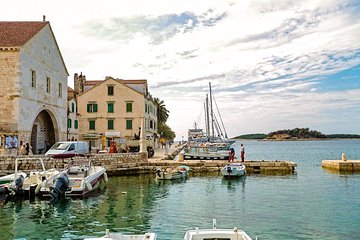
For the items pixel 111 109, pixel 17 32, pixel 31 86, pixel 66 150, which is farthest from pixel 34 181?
pixel 111 109

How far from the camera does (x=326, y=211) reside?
15.8 metres

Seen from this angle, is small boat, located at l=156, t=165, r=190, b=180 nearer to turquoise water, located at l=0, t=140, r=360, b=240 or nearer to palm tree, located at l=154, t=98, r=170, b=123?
turquoise water, located at l=0, t=140, r=360, b=240

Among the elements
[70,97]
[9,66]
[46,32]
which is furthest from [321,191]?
[70,97]

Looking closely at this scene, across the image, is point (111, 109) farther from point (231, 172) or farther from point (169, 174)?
point (231, 172)

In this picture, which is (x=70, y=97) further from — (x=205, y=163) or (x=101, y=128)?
(x=205, y=163)

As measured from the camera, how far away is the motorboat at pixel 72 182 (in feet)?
61.4

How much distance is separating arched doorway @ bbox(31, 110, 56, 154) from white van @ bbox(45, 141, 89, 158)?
4.28 m

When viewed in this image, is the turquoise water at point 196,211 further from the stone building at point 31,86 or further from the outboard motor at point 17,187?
the stone building at point 31,86

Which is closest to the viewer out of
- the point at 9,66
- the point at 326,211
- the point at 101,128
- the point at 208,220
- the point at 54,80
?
the point at 208,220

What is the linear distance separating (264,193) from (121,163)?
14.2m

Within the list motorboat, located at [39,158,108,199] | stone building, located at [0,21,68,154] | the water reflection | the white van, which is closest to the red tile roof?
stone building, located at [0,21,68,154]

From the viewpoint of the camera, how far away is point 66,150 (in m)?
27.5

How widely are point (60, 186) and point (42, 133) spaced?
15.7 meters

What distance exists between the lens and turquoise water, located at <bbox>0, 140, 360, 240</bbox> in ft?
41.7
